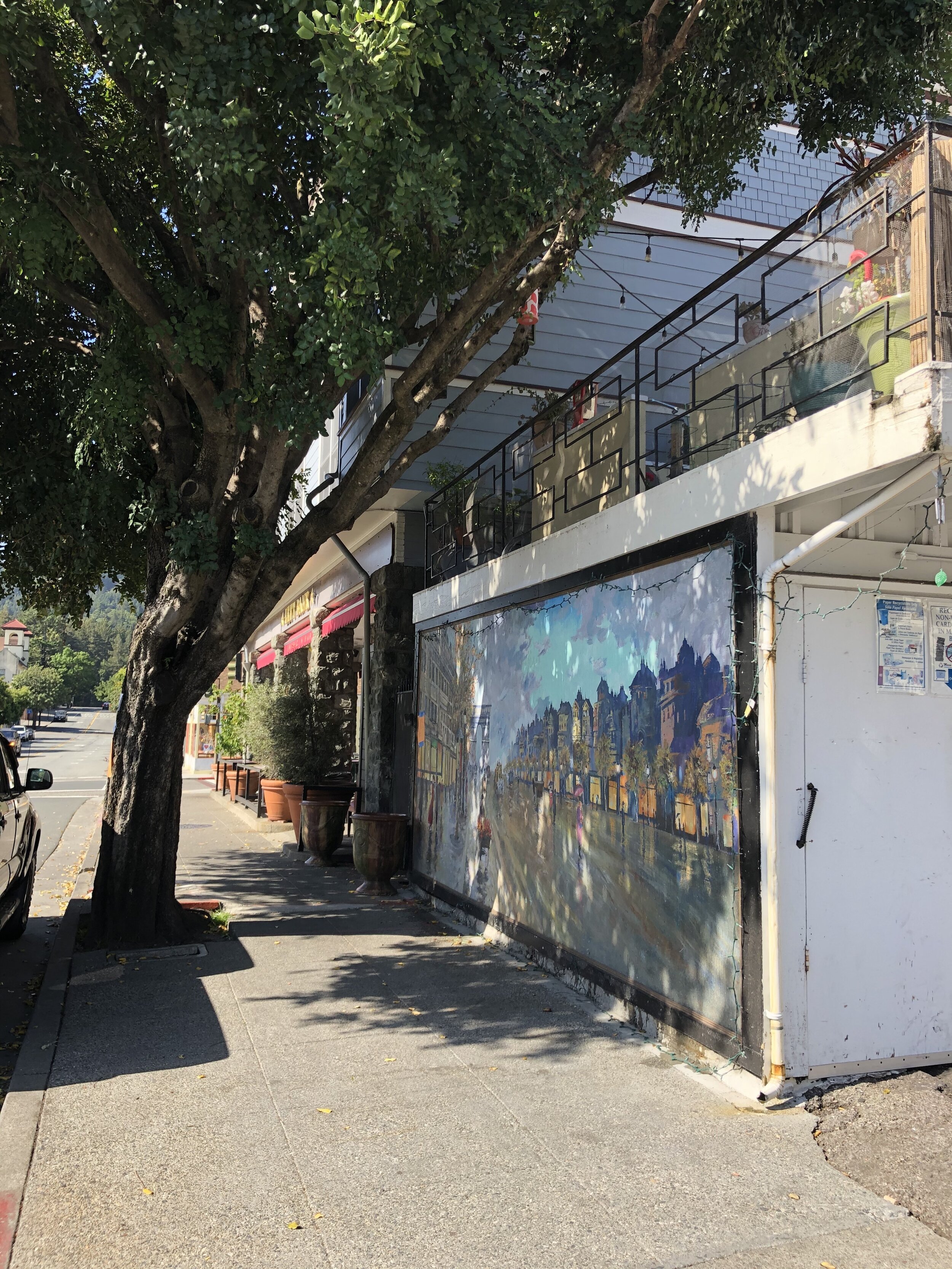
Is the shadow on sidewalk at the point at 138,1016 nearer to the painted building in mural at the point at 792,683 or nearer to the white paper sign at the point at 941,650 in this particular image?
the painted building in mural at the point at 792,683

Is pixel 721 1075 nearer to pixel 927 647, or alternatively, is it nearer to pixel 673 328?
pixel 927 647

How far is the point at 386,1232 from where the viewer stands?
137 inches

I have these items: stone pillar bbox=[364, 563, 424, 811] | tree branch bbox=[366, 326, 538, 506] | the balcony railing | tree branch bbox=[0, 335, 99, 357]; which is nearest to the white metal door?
the balcony railing

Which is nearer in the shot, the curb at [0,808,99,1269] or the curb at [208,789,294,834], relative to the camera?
the curb at [0,808,99,1269]

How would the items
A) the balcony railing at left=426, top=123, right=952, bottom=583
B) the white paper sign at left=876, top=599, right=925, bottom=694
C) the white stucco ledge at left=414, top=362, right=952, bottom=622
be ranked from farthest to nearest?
the white paper sign at left=876, top=599, right=925, bottom=694 < the balcony railing at left=426, top=123, right=952, bottom=583 < the white stucco ledge at left=414, top=362, right=952, bottom=622

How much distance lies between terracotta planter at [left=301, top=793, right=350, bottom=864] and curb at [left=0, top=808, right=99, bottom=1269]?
4317 mm

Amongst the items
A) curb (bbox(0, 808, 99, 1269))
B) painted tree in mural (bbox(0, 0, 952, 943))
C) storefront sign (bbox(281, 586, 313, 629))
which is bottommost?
curb (bbox(0, 808, 99, 1269))

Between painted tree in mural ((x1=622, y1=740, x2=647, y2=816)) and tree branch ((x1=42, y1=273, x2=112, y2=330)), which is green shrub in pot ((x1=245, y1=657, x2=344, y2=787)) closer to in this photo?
tree branch ((x1=42, y1=273, x2=112, y2=330))

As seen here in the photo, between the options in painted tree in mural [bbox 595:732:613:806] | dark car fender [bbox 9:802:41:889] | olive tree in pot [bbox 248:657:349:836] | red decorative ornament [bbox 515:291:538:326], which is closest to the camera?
painted tree in mural [bbox 595:732:613:806]

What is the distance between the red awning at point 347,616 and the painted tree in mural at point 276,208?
4.03 metres

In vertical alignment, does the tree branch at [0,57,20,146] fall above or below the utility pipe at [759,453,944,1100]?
above

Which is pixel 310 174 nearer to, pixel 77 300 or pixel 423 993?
pixel 77 300

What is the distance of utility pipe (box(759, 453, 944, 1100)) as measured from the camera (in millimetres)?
4559

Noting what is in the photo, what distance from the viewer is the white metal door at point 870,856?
4762 millimetres
